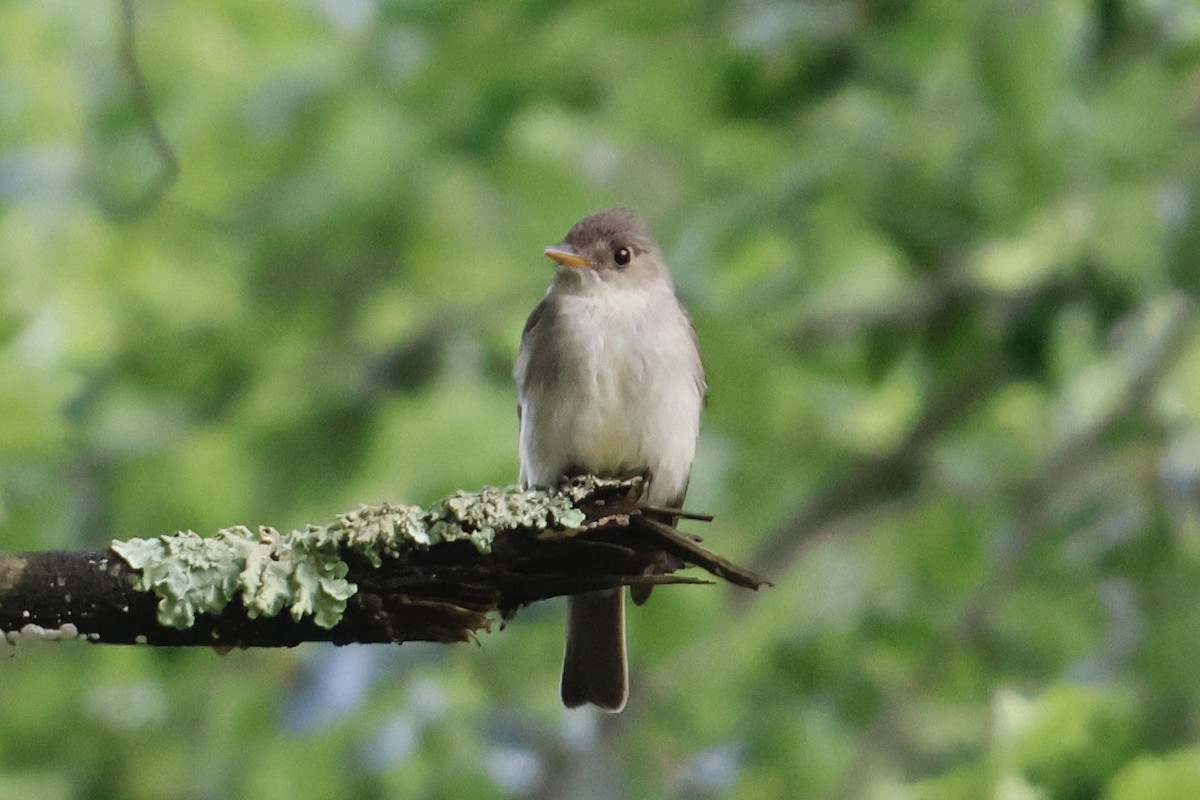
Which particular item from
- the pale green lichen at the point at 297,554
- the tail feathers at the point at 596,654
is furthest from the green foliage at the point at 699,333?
the pale green lichen at the point at 297,554

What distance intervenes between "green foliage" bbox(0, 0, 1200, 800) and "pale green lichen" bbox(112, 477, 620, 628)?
1.65 metres

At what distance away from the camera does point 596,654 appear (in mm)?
2355

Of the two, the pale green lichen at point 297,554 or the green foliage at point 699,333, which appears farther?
the green foliage at point 699,333

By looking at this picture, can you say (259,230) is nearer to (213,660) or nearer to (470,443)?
(470,443)

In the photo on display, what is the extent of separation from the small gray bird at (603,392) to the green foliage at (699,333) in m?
0.68

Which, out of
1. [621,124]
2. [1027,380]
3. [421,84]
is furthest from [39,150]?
[1027,380]

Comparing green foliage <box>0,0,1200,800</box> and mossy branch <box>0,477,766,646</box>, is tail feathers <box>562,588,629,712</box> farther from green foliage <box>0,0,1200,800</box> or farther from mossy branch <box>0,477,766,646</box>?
mossy branch <box>0,477,766,646</box>

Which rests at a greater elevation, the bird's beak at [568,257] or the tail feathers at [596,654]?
the bird's beak at [568,257]

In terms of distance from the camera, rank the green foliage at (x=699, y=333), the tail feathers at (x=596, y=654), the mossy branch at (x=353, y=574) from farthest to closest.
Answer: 1. the green foliage at (x=699, y=333)
2. the tail feathers at (x=596, y=654)
3. the mossy branch at (x=353, y=574)

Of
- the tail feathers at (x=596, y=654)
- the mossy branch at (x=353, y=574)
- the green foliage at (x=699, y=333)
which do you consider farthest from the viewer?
the green foliage at (x=699, y=333)

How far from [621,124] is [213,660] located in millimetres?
1815

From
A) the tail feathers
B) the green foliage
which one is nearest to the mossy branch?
the tail feathers

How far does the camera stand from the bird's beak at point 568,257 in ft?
7.86

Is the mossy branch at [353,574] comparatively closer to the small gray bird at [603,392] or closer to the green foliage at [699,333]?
the small gray bird at [603,392]
